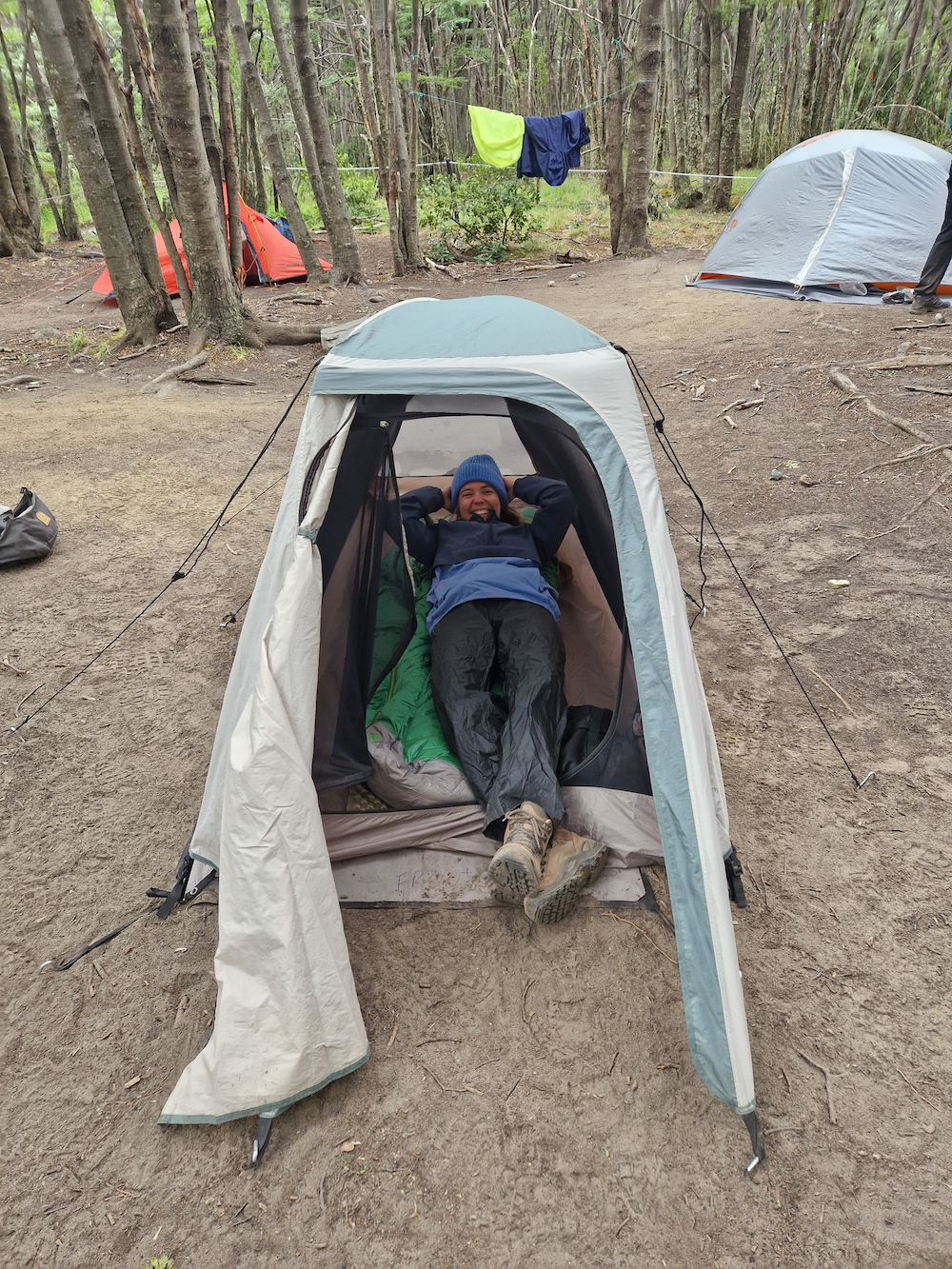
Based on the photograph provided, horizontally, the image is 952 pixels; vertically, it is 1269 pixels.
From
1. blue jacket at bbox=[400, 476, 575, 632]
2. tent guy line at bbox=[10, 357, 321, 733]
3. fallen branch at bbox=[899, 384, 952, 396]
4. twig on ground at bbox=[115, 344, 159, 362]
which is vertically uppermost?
blue jacket at bbox=[400, 476, 575, 632]

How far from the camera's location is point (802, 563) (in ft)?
14.3

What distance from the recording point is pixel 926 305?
769 centimetres

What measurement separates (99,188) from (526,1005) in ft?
27.7

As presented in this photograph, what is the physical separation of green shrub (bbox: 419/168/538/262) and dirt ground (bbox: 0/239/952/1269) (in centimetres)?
1043

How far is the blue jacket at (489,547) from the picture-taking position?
3.19 meters

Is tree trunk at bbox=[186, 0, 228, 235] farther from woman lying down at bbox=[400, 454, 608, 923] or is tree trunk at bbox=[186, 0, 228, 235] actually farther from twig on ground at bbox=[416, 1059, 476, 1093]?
twig on ground at bbox=[416, 1059, 476, 1093]

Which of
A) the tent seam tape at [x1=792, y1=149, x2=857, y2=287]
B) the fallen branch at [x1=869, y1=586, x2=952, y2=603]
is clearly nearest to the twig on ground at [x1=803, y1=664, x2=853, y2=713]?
the fallen branch at [x1=869, y1=586, x2=952, y2=603]

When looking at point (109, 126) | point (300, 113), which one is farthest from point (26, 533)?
point (300, 113)

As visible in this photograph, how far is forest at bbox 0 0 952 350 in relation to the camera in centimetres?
745

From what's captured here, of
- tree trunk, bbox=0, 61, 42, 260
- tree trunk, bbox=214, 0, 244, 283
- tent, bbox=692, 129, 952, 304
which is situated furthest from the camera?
tree trunk, bbox=0, 61, 42, 260

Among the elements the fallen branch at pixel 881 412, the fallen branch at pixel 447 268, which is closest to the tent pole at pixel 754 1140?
the fallen branch at pixel 881 412

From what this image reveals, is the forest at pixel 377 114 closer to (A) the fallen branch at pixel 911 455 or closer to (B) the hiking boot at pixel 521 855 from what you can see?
(A) the fallen branch at pixel 911 455

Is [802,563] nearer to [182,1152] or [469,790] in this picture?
[469,790]

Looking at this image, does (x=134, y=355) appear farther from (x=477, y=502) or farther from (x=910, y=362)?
(x=910, y=362)
